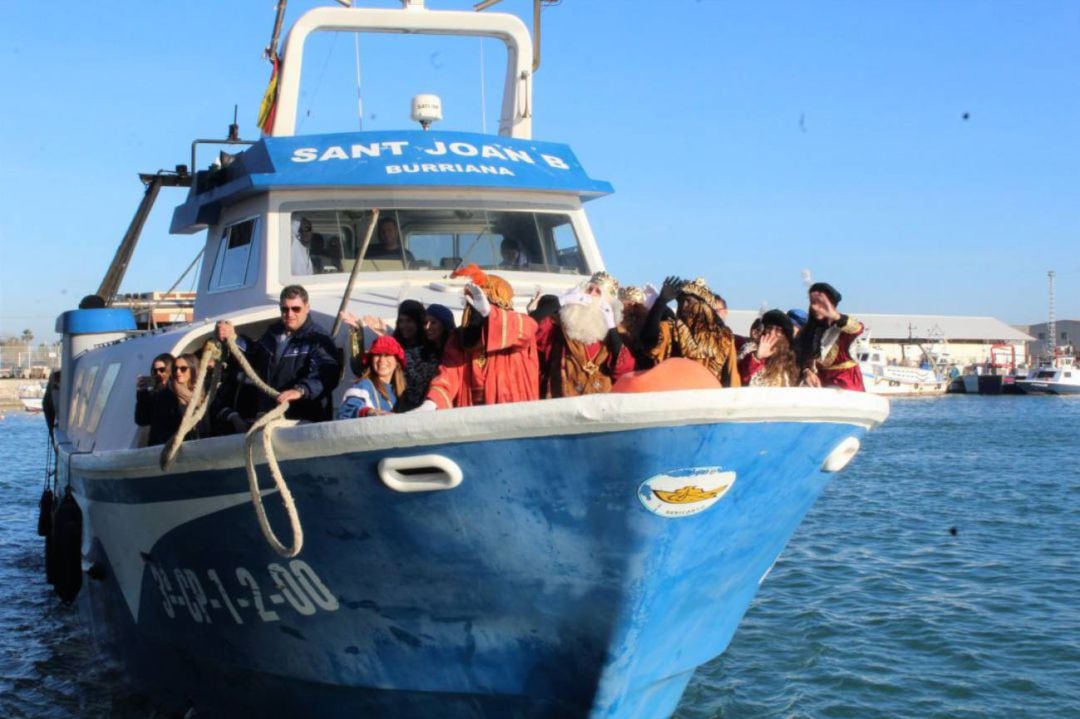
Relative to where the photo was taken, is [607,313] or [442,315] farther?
[442,315]

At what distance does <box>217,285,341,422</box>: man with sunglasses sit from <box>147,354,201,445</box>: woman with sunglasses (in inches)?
27.5

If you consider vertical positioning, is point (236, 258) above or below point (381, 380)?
above

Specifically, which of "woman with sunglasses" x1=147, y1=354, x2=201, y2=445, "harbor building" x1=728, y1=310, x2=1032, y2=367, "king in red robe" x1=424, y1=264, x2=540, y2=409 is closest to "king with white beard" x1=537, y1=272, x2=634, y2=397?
"king in red robe" x1=424, y1=264, x2=540, y2=409

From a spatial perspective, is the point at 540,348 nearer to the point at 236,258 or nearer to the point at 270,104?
the point at 236,258

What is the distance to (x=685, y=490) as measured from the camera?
5922mm

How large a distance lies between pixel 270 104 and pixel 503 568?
6.89m

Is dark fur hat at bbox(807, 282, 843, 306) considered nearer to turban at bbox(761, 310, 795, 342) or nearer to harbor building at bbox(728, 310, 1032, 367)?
turban at bbox(761, 310, 795, 342)

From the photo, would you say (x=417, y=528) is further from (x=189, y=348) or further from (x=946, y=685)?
(x=946, y=685)

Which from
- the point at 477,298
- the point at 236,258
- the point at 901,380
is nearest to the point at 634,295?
the point at 477,298

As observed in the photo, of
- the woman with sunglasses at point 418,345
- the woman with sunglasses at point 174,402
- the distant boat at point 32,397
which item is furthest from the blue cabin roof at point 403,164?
the distant boat at point 32,397

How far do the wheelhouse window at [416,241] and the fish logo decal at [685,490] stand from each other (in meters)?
4.13

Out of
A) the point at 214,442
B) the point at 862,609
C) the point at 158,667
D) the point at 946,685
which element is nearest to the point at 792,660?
the point at 946,685

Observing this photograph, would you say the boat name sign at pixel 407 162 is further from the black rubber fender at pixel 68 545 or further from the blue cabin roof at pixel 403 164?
the black rubber fender at pixel 68 545

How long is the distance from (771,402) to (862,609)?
8.52 meters
